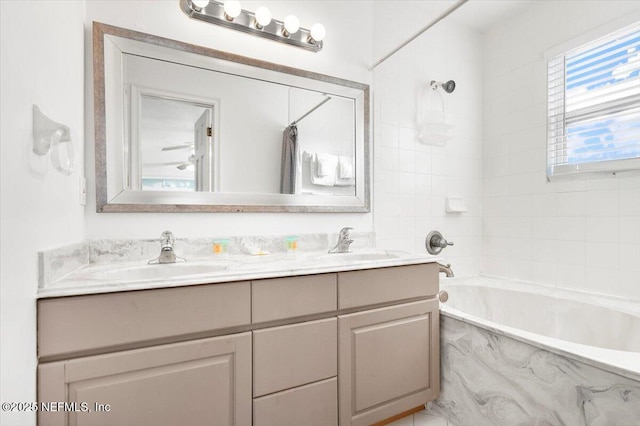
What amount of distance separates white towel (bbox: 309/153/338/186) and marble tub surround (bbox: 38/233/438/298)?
34 centimetres

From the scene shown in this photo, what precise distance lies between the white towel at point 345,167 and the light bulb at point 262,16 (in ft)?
2.78

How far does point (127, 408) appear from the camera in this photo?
0.98 m

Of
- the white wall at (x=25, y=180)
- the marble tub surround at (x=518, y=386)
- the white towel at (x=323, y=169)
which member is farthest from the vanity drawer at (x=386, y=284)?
the white wall at (x=25, y=180)

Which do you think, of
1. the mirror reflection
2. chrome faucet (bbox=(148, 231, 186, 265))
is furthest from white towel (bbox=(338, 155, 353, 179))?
chrome faucet (bbox=(148, 231, 186, 265))

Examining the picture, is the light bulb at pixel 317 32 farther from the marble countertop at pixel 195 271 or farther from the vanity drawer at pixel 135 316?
the vanity drawer at pixel 135 316

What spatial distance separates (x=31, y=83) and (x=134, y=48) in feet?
2.31

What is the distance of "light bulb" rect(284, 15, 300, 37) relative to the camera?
1.70 meters

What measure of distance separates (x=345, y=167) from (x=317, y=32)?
794mm

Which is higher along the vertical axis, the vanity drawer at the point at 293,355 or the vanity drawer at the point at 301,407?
the vanity drawer at the point at 293,355

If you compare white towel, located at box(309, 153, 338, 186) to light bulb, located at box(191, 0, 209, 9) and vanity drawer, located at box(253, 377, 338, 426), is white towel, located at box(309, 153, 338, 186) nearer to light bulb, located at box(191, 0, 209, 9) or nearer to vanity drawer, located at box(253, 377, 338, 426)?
light bulb, located at box(191, 0, 209, 9)

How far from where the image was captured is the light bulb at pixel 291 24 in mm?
1697

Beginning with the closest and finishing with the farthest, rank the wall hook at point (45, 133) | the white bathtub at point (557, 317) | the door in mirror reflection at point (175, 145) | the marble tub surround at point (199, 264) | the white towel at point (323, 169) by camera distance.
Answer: the wall hook at point (45, 133), the marble tub surround at point (199, 264), the white bathtub at point (557, 317), the door in mirror reflection at point (175, 145), the white towel at point (323, 169)

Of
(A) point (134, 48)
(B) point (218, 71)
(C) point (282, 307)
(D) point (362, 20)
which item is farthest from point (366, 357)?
(D) point (362, 20)

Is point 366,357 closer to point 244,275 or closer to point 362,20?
point 244,275
